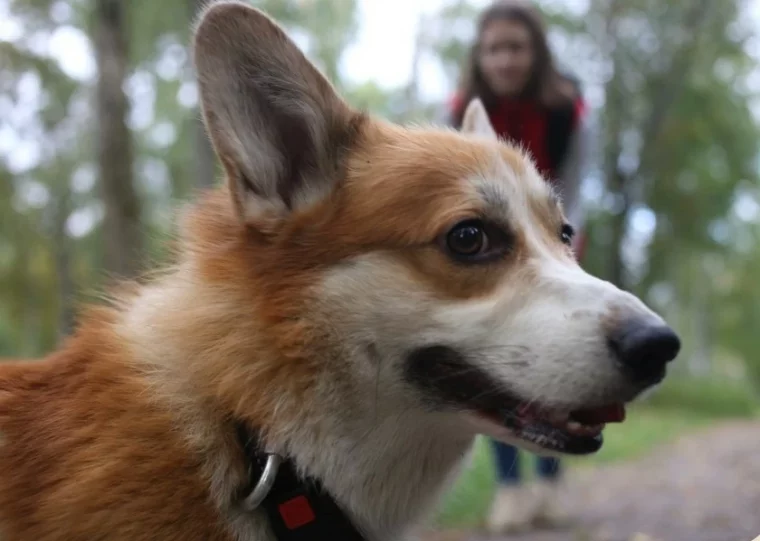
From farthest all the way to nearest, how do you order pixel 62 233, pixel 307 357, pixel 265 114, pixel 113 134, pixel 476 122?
1. pixel 62 233
2. pixel 113 134
3. pixel 476 122
4. pixel 265 114
5. pixel 307 357

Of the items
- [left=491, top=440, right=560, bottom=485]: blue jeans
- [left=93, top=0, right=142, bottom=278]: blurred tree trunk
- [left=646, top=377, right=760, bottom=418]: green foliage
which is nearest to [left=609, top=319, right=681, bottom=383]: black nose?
[left=491, top=440, right=560, bottom=485]: blue jeans

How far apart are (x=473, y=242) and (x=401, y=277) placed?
26 cm

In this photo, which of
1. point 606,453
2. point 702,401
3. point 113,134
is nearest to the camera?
point 113,134

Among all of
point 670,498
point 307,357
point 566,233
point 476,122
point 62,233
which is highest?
point 476,122

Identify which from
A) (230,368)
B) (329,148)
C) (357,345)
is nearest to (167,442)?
(230,368)

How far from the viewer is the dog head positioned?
6.89 ft

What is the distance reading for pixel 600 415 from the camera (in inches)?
87.3

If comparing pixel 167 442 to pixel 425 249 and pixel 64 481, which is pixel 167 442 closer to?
pixel 64 481

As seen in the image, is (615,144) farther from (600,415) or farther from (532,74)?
(600,415)

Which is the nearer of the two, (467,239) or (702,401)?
(467,239)

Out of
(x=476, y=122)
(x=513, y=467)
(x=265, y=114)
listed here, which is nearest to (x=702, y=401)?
(x=513, y=467)

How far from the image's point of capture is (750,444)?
35.2 ft

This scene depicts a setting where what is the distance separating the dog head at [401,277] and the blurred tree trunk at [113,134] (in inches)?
221

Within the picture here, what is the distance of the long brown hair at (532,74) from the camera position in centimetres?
459
